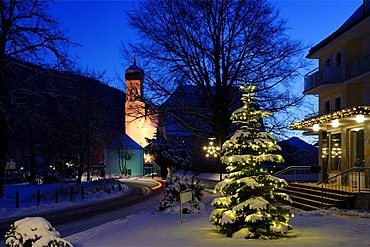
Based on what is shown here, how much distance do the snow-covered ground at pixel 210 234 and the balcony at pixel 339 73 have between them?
9.80 metres

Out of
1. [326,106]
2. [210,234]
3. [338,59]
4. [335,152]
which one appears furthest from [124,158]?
[210,234]

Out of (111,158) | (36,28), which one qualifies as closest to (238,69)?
(36,28)

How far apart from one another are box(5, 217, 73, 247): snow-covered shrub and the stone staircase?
1312 centimetres

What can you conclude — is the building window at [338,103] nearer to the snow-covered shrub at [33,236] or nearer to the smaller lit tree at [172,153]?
the snow-covered shrub at [33,236]

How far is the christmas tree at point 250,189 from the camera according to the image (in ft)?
36.6

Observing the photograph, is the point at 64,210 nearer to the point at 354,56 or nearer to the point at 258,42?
the point at 258,42

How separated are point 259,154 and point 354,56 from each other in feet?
55.7

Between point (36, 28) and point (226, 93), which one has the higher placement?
point (36, 28)

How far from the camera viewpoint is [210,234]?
39.5 ft

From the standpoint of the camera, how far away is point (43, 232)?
8.70 m

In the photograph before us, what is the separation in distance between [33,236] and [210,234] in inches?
191

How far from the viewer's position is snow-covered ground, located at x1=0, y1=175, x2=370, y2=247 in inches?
412

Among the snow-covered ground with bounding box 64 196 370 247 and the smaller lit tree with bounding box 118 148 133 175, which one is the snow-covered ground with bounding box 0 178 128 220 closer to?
the snow-covered ground with bounding box 64 196 370 247

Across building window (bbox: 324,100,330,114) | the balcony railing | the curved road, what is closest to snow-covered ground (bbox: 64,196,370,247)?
the curved road
